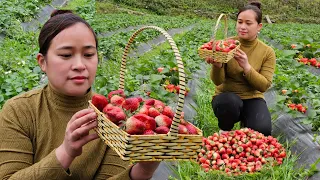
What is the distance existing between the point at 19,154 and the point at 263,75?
2.79m

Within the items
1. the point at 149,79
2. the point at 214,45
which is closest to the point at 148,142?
the point at 214,45

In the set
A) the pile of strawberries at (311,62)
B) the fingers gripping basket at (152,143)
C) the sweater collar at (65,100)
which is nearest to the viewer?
the fingers gripping basket at (152,143)

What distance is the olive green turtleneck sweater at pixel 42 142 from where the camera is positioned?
1729mm

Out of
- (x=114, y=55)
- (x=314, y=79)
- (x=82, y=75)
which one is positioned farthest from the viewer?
(x=114, y=55)

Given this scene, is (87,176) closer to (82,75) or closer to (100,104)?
(100,104)

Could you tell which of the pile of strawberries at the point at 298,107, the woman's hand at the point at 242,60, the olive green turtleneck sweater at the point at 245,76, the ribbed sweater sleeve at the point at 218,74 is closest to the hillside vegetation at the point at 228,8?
the pile of strawberries at the point at 298,107

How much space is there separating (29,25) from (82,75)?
10029 mm

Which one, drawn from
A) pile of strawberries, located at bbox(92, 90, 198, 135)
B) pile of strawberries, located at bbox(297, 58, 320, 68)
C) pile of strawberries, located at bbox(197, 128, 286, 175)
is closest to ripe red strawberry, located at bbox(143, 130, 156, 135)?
pile of strawberries, located at bbox(92, 90, 198, 135)

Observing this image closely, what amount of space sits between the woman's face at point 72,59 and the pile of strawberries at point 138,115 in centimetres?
11

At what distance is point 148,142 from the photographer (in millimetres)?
1569

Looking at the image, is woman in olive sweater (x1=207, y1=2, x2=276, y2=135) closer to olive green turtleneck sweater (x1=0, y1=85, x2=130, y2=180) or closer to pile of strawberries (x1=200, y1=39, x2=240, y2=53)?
pile of strawberries (x1=200, y1=39, x2=240, y2=53)

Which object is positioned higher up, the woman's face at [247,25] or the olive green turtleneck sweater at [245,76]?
the woman's face at [247,25]

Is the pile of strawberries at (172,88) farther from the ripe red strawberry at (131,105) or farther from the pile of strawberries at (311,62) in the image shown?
the pile of strawberries at (311,62)

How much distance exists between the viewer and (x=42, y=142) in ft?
6.08
